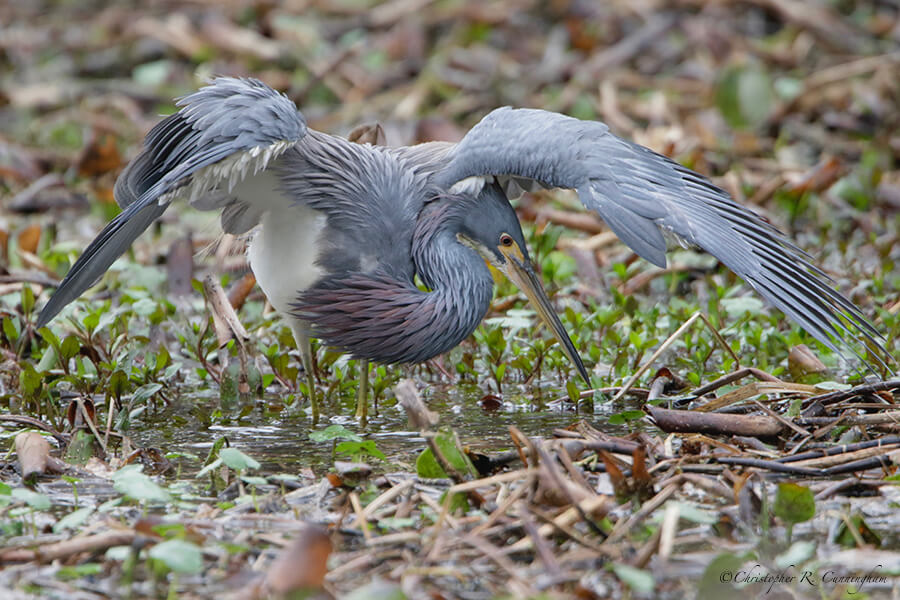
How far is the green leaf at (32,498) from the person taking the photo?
11.1ft

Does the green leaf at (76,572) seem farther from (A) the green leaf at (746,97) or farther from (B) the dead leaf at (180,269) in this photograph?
(A) the green leaf at (746,97)

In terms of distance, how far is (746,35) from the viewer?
10398 mm

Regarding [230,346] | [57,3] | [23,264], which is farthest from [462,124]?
[57,3]

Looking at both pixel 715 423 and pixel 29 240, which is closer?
pixel 715 423

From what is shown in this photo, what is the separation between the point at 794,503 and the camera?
10.8 ft

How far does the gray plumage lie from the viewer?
4.19 metres

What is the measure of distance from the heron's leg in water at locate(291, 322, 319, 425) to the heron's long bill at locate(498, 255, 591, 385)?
0.88m

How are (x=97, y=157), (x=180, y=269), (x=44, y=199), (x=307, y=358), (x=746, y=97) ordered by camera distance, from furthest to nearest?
(x=746, y=97), (x=97, y=157), (x=44, y=199), (x=180, y=269), (x=307, y=358)

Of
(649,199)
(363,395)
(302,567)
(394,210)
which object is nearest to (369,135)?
(394,210)

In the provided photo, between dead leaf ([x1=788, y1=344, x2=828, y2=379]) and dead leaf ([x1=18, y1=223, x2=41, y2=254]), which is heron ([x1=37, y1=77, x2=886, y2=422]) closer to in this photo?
dead leaf ([x1=788, y1=344, x2=828, y2=379])

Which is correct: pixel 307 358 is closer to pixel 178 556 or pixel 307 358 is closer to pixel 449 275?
pixel 449 275

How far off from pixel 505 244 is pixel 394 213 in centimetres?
47

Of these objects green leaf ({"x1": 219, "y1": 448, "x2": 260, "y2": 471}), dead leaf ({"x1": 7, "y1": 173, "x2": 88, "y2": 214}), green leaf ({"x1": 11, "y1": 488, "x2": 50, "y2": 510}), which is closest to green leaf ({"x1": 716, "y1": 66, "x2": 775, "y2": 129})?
dead leaf ({"x1": 7, "y1": 173, "x2": 88, "y2": 214})

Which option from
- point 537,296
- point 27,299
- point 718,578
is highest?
point 27,299
